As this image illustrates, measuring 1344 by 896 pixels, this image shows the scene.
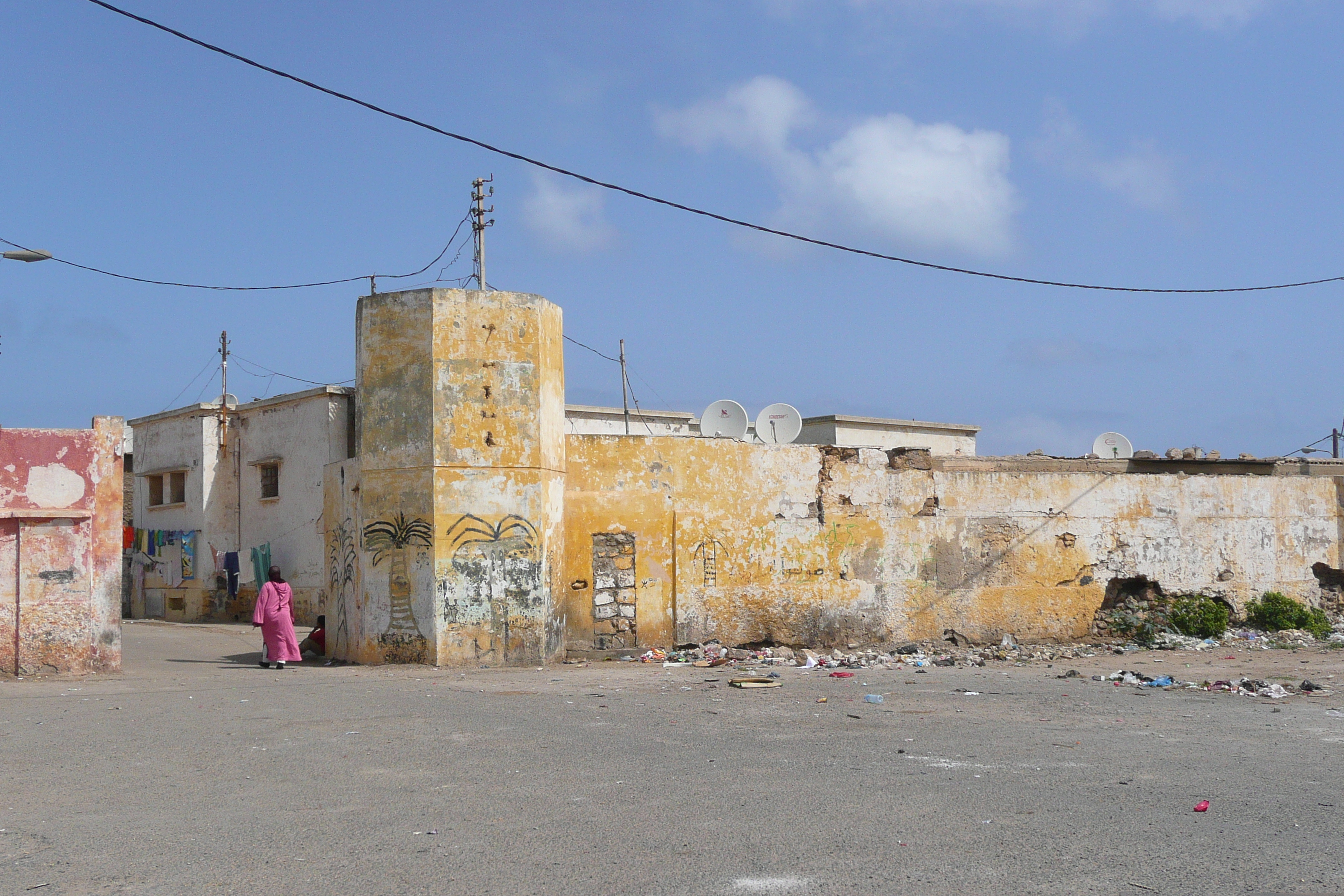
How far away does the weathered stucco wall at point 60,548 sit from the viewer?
40.1 feet

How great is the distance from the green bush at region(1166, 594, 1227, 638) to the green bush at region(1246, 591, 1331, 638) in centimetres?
62

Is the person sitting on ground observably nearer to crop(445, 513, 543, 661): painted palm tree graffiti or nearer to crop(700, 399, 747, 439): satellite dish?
crop(445, 513, 543, 661): painted palm tree graffiti

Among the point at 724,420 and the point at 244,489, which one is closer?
the point at 724,420

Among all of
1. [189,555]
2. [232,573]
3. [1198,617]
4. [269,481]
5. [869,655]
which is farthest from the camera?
[189,555]

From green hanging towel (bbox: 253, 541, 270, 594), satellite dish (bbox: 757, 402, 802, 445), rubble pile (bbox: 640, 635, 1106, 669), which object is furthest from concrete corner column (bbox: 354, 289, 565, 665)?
green hanging towel (bbox: 253, 541, 270, 594)

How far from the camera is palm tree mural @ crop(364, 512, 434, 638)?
1340cm

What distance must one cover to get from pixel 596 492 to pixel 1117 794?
9026 millimetres

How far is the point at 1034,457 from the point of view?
648 inches

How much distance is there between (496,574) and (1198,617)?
10171mm

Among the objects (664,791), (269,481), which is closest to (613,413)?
(269,481)

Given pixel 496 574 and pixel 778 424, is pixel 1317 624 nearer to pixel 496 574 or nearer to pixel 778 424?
pixel 778 424

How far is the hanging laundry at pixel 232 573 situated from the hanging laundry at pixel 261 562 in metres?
0.93

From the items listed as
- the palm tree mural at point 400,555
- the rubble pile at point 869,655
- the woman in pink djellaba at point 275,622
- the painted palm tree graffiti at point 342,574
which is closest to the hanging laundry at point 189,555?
the painted palm tree graffiti at point 342,574

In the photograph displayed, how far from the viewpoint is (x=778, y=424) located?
17.3 metres
